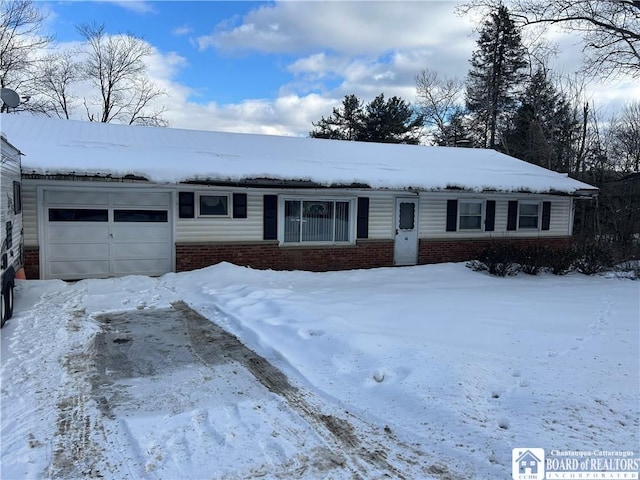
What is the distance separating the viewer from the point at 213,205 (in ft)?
39.1

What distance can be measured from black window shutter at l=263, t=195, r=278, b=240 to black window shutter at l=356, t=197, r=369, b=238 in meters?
2.59

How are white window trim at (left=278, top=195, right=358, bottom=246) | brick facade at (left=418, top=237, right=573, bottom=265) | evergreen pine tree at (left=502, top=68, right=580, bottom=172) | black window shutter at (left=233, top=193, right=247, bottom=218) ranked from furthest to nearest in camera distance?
evergreen pine tree at (left=502, top=68, right=580, bottom=172), brick facade at (left=418, top=237, right=573, bottom=265), white window trim at (left=278, top=195, right=358, bottom=246), black window shutter at (left=233, top=193, right=247, bottom=218)

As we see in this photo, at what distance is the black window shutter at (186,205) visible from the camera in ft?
37.7

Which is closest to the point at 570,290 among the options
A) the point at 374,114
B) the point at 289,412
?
the point at 289,412

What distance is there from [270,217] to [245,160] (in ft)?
5.96

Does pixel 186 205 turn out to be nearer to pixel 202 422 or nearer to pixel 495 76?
pixel 202 422

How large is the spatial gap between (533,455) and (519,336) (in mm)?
3181

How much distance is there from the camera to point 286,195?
498 inches

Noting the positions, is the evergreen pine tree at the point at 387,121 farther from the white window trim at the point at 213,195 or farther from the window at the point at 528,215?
the white window trim at the point at 213,195

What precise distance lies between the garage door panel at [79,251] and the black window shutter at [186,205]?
1932 millimetres

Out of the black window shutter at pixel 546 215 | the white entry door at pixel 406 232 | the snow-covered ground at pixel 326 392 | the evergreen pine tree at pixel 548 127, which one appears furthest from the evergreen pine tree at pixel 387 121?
the snow-covered ground at pixel 326 392

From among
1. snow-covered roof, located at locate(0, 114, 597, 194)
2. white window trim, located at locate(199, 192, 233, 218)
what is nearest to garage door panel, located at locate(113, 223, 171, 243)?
white window trim, located at locate(199, 192, 233, 218)

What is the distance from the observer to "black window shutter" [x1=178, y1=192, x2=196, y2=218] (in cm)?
1149

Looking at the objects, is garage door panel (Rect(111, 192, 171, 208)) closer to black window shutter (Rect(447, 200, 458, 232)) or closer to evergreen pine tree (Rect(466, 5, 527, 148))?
black window shutter (Rect(447, 200, 458, 232))
